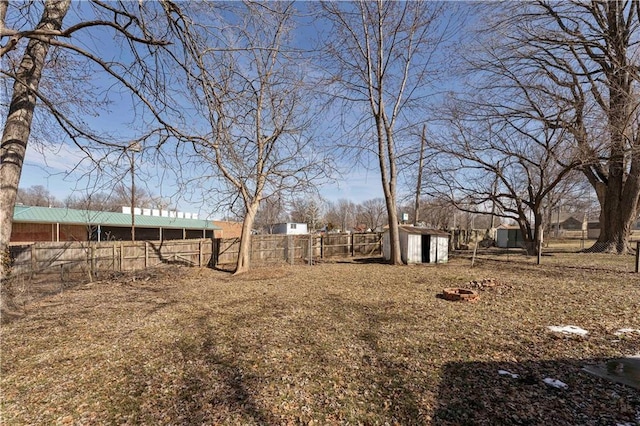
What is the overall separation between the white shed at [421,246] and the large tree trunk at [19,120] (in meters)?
12.8

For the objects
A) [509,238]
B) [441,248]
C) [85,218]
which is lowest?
[509,238]

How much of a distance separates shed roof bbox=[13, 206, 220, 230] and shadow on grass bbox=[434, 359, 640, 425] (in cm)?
1289

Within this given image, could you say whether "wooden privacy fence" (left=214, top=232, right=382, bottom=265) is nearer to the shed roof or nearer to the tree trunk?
the shed roof

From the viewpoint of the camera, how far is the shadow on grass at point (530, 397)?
259cm

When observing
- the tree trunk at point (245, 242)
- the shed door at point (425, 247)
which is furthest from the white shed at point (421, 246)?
the tree trunk at point (245, 242)

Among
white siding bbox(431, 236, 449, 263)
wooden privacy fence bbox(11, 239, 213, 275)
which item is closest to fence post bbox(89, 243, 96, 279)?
wooden privacy fence bbox(11, 239, 213, 275)

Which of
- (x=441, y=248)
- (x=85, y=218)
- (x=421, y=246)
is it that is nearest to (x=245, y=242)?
(x=421, y=246)

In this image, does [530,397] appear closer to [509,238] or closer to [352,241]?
[352,241]

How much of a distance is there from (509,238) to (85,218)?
31360mm

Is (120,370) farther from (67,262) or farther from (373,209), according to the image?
(373,209)

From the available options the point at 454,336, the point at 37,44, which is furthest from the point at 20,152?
the point at 454,336

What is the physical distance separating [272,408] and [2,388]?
296 centimetres

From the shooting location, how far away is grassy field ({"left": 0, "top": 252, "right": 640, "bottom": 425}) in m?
2.79

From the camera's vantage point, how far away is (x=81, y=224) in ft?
75.4
